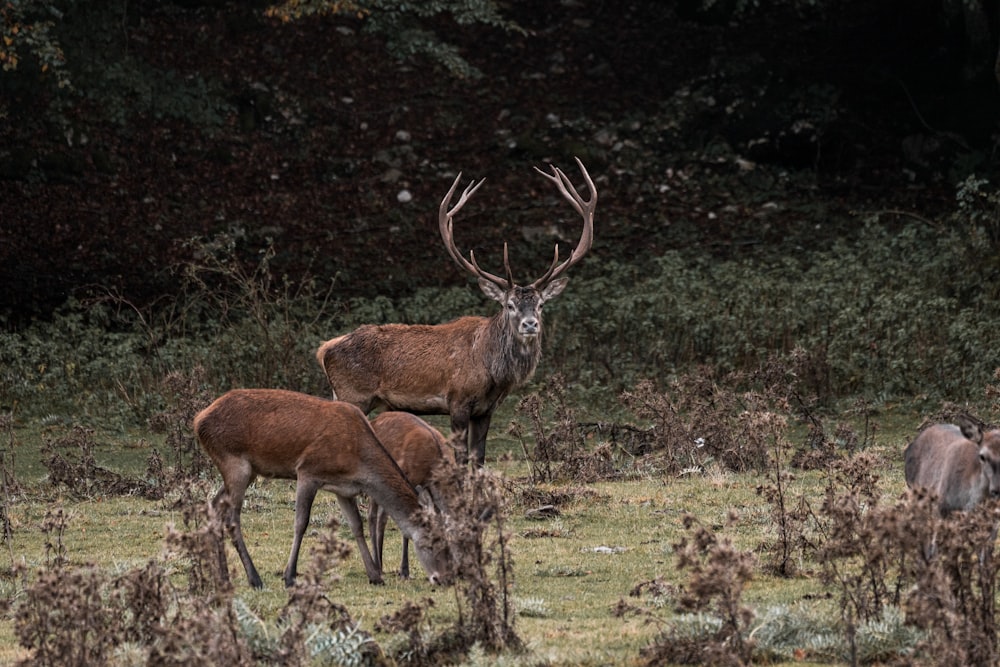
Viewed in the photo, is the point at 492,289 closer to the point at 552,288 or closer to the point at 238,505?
the point at 552,288

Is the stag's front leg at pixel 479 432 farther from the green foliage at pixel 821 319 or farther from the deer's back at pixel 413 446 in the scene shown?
the green foliage at pixel 821 319

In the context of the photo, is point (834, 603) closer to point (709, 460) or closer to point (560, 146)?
point (709, 460)

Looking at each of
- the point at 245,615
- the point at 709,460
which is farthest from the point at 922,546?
the point at 709,460

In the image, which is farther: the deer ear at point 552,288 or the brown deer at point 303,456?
the deer ear at point 552,288

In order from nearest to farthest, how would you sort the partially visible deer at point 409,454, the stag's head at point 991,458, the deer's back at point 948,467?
the stag's head at point 991,458, the deer's back at point 948,467, the partially visible deer at point 409,454

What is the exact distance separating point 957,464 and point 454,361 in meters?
5.02

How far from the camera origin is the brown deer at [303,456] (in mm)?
8164

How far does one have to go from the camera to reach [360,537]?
8.44 m

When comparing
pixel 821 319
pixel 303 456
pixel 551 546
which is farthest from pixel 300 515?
pixel 821 319

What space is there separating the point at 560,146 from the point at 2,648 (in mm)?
16780

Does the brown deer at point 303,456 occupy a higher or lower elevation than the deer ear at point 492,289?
lower

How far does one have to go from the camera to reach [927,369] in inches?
574

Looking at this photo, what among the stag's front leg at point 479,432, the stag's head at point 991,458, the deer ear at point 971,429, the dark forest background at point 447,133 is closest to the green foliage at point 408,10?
the dark forest background at point 447,133

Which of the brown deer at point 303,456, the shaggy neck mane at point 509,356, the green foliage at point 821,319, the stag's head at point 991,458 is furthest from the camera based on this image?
the green foliage at point 821,319
